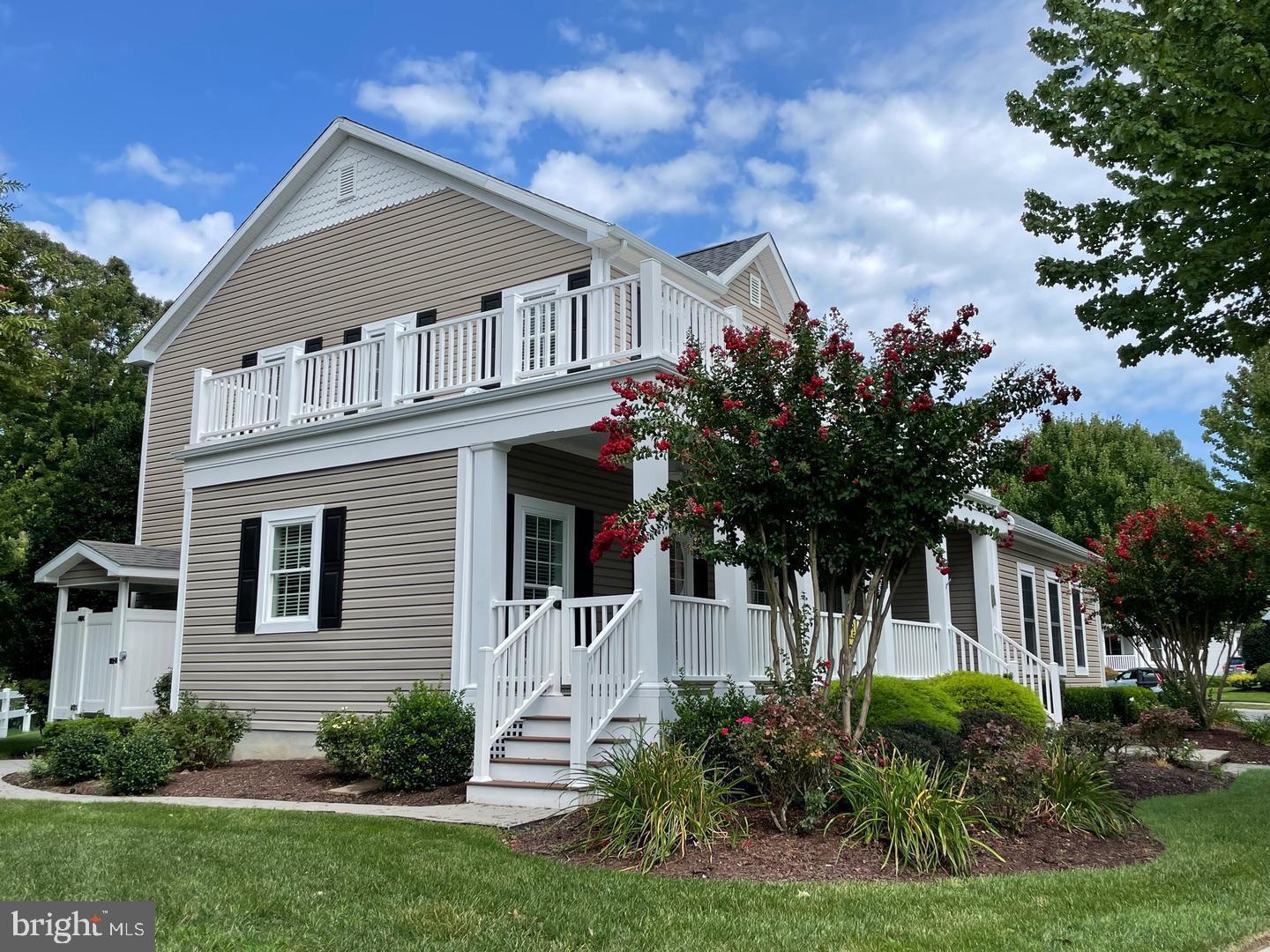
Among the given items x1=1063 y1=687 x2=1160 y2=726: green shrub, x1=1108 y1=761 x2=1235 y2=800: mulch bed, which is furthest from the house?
x1=1063 y1=687 x2=1160 y2=726: green shrub

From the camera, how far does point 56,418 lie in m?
26.9

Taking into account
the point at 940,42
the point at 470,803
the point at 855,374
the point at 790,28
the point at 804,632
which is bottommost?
the point at 470,803

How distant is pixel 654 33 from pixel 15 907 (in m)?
11.9

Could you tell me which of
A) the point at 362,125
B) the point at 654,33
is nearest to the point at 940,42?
the point at 654,33

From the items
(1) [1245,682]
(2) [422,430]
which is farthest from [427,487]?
(1) [1245,682]

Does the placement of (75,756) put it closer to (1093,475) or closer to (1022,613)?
(1022,613)

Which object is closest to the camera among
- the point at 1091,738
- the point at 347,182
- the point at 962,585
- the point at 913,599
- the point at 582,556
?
the point at 1091,738

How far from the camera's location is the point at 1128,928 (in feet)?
17.1

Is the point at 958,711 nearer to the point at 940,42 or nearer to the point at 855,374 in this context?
the point at 855,374

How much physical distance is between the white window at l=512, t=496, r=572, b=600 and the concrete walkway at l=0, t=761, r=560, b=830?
3.55 metres

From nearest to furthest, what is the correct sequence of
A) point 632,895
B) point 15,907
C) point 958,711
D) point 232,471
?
point 15,907 < point 632,895 < point 958,711 < point 232,471

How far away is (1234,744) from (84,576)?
59.8ft

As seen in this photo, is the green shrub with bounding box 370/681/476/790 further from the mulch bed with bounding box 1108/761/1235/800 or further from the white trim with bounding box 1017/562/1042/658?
the white trim with bounding box 1017/562/1042/658

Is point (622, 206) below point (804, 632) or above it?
above
